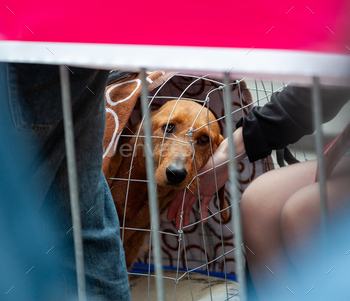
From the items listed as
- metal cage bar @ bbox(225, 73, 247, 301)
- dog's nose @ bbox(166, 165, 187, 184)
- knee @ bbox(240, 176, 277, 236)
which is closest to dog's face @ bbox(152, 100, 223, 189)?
dog's nose @ bbox(166, 165, 187, 184)

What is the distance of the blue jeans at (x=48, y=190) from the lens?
24.3 inches

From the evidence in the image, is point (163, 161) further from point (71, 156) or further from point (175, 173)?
point (71, 156)

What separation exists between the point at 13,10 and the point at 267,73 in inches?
18.4

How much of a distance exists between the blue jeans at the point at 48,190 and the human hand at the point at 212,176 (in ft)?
1.77

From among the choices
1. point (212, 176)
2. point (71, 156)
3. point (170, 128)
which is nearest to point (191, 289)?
point (212, 176)

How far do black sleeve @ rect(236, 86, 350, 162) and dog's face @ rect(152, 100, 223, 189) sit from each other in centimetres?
28

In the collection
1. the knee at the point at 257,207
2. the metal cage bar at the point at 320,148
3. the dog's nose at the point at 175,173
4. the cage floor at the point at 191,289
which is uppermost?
the metal cage bar at the point at 320,148

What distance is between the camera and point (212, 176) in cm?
137

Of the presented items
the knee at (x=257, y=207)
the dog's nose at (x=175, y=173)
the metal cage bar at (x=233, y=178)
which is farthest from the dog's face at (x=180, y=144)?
the metal cage bar at (x=233, y=178)

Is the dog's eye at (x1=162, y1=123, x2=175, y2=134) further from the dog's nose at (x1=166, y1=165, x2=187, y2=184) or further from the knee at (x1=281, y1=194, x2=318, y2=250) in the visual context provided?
the knee at (x1=281, y1=194, x2=318, y2=250)

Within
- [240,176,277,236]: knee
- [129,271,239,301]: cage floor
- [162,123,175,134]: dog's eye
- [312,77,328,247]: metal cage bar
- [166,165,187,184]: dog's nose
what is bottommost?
[129,271,239,301]: cage floor

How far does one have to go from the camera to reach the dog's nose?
4.37 feet

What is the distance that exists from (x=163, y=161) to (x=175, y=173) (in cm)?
8

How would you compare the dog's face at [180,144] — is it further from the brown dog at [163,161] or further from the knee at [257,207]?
the knee at [257,207]
